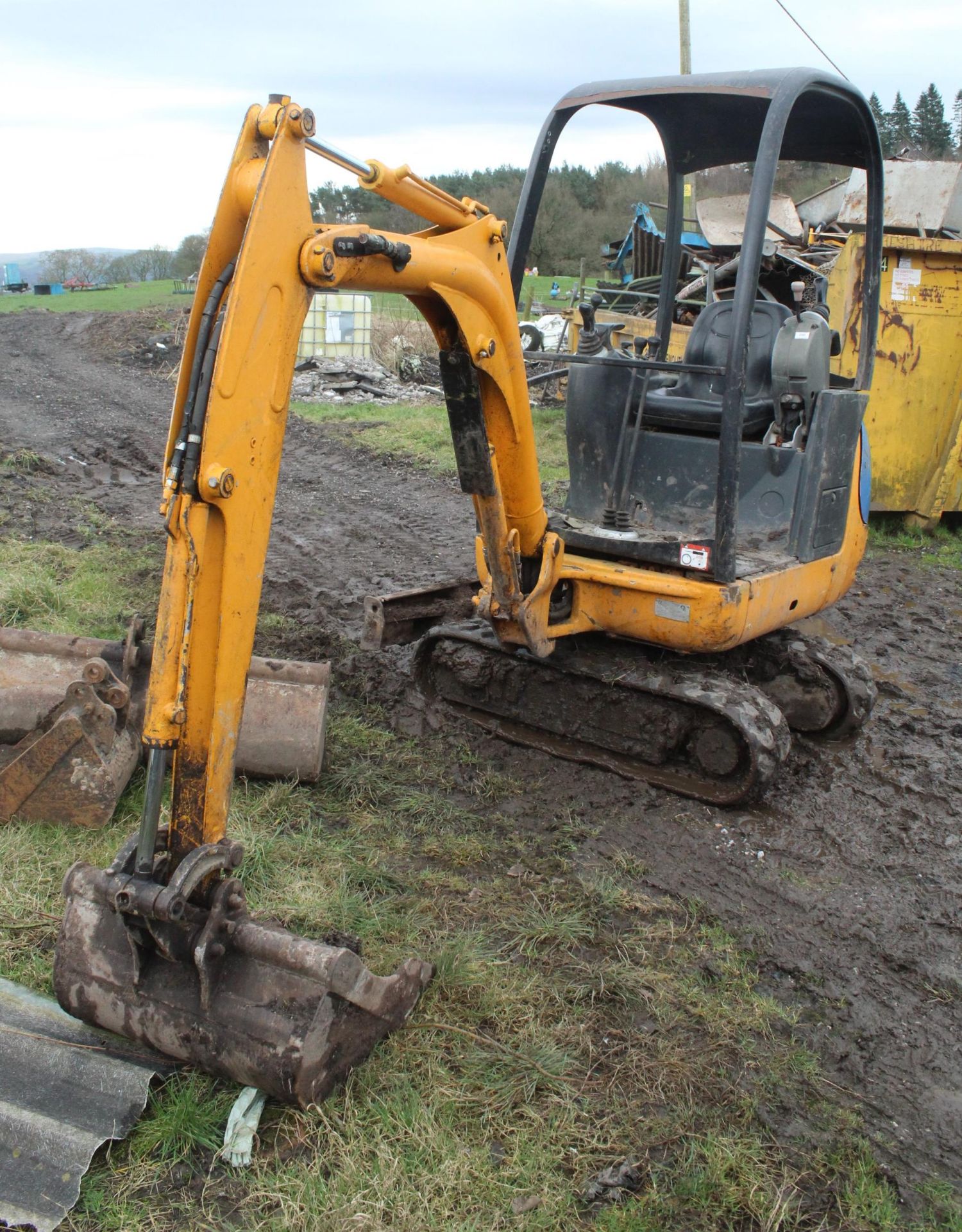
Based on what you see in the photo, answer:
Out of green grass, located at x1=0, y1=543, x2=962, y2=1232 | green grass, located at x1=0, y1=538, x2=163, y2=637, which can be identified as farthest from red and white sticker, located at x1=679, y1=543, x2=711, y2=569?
green grass, located at x1=0, y1=538, x2=163, y2=637

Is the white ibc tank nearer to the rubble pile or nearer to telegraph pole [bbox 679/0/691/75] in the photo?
the rubble pile

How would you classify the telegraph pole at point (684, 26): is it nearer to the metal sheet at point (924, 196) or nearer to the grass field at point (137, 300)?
the grass field at point (137, 300)

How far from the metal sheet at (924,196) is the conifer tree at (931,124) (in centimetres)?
3797

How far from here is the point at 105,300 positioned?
36.2m

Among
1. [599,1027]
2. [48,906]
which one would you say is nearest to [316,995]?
[599,1027]

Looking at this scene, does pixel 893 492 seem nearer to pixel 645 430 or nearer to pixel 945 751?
pixel 945 751

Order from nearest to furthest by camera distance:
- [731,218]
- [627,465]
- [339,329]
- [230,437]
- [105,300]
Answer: [230,437] → [627,465] → [731,218] → [339,329] → [105,300]

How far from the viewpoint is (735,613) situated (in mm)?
4172

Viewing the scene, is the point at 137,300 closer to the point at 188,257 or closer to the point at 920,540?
the point at 188,257

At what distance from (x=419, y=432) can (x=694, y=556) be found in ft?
29.0

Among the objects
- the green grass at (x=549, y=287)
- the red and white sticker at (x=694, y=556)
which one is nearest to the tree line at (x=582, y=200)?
the green grass at (x=549, y=287)

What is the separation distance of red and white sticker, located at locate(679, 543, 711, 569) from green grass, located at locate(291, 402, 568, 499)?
527 centimetres

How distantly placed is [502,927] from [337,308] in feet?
54.0

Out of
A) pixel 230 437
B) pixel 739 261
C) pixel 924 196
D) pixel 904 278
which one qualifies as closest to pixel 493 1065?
pixel 230 437
